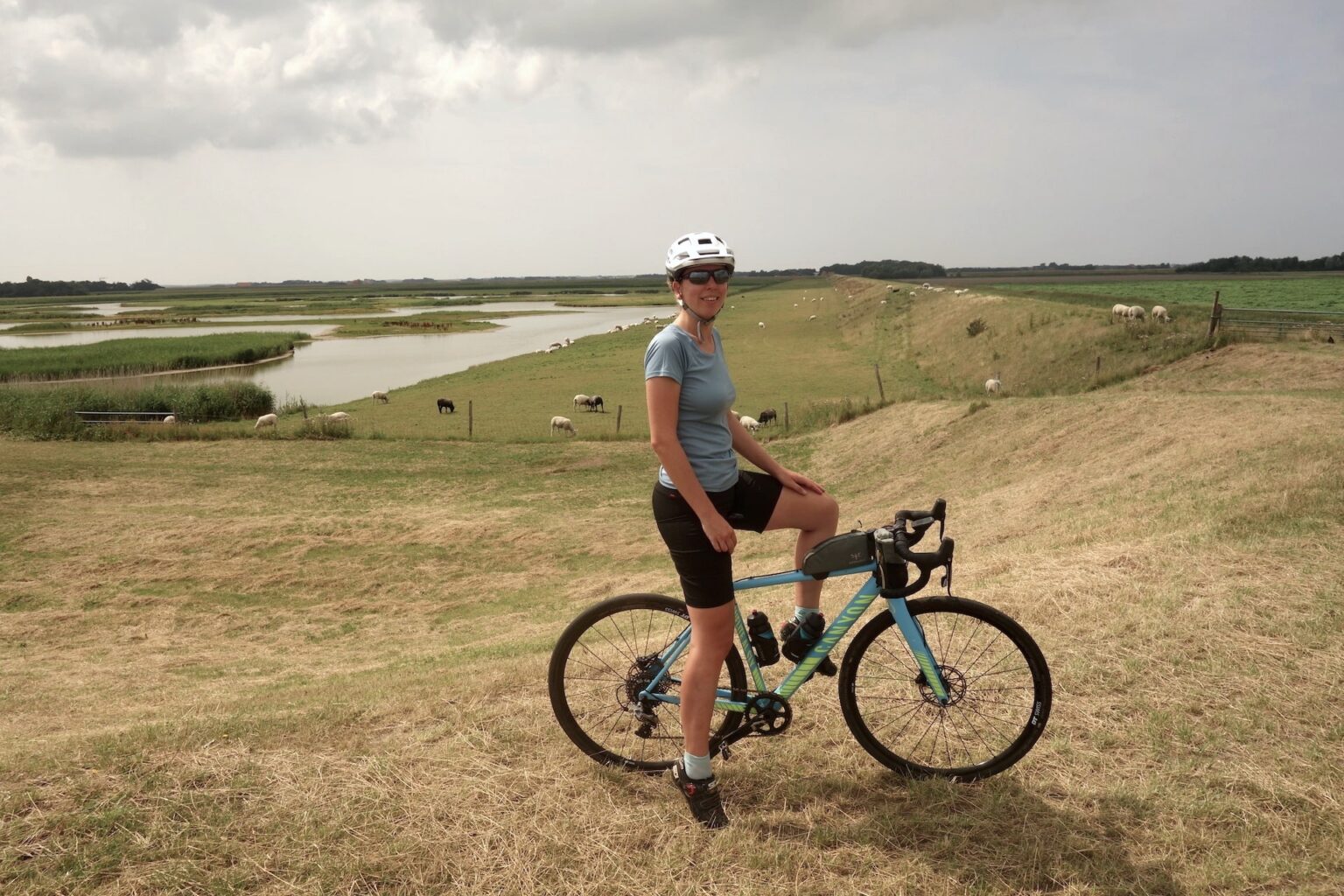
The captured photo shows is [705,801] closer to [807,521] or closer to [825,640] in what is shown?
[825,640]

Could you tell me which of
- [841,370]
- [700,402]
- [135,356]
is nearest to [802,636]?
[700,402]

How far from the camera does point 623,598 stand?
3883mm

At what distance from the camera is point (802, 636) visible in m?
3.70

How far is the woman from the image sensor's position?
321 cm

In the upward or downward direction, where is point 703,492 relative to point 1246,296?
downward

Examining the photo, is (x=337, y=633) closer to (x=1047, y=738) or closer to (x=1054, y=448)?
(x=1047, y=738)

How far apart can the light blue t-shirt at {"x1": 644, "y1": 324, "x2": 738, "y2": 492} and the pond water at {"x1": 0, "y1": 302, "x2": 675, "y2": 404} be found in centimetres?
4033

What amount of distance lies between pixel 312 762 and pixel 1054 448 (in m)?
13.2

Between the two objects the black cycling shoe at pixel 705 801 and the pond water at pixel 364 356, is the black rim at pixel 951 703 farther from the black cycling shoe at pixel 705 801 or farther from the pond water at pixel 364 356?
the pond water at pixel 364 356

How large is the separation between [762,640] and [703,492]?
3.08ft

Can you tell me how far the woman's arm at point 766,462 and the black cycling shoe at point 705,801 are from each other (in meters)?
1.35

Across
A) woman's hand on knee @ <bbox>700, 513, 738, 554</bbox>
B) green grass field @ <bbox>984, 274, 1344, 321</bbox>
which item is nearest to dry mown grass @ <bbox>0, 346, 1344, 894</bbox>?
woman's hand on knee @ <bbox>700, 513, 738, 554</bbox>

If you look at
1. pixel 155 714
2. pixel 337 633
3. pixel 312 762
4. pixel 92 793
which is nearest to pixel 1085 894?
pixel 312 762

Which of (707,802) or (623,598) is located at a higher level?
(623,598)
